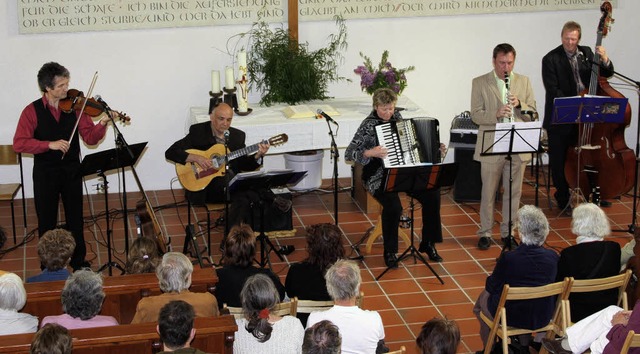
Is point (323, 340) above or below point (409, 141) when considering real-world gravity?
below

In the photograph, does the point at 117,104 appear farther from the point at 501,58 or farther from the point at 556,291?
the point at 556,291

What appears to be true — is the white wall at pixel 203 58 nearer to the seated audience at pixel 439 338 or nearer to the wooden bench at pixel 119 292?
the wooden bench at pixel 119 292

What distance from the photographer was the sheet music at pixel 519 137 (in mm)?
7707

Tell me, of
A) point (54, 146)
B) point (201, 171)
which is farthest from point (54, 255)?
point (201, 171)

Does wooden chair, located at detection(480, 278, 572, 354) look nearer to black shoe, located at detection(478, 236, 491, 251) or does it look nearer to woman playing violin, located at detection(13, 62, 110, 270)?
black shoe, located at detection(478, 236, 491, 251)

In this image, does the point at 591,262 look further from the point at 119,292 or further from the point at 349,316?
the point at 119,292

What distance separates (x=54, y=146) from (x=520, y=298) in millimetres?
3690

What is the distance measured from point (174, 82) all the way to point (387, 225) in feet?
10.4

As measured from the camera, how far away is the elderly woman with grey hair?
602 cm

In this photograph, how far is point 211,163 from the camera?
26.5 feet

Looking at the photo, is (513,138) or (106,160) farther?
(513,138)

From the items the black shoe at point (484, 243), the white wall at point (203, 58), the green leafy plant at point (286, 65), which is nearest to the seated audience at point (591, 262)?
the black shoe at point (484, 243)

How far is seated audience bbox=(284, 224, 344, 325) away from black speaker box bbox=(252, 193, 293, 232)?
2370 millimetres

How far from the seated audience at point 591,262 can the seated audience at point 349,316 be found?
1.42 m
